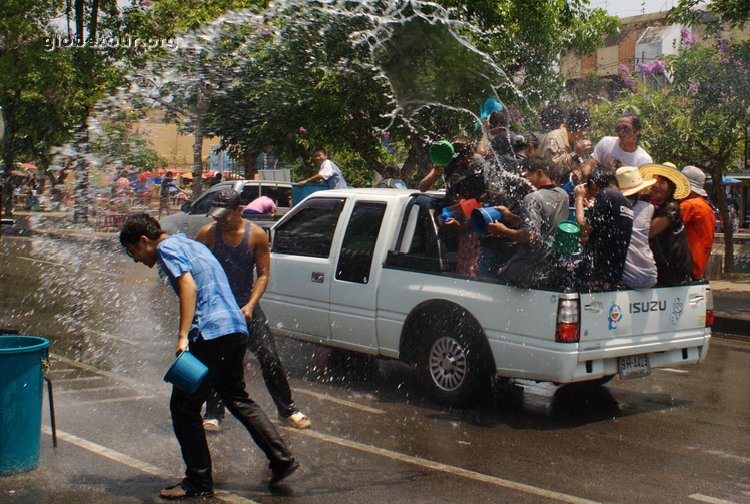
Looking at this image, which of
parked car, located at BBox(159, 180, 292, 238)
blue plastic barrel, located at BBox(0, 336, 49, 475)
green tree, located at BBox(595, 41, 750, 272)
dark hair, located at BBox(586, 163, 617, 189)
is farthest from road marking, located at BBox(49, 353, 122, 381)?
green tree, located at BBox(595, 41, 750, 272)

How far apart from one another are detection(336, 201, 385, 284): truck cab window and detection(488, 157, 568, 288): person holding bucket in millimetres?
1461

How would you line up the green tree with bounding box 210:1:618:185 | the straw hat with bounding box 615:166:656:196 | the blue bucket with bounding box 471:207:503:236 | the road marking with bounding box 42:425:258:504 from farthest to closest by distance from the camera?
1. the green tree with bounding box 210:1:618:185
2. the straw hat with bounding box 615:166:656:196
3. the blue bucket with bounding box 471:207:503:236
4. the road marking with bounding box 42:425:258:504

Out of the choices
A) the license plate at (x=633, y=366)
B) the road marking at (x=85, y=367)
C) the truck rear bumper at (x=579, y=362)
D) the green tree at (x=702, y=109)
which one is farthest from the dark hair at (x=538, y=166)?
the green tree at (x=702, y=109)

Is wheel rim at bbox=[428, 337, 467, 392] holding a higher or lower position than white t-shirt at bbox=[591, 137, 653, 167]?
lower

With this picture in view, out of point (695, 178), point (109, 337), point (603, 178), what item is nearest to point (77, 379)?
point (109, 337)

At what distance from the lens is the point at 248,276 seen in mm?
7031

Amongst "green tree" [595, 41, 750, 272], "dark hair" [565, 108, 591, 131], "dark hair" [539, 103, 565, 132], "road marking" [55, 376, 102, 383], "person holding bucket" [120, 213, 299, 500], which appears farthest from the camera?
"green tree" [595, 41, 750, 272]

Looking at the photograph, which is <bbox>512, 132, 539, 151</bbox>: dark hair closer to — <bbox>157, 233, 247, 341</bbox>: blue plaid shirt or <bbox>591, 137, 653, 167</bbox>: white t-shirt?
<bbox>591, 137, 653, 167</bbox>: white t-shirt

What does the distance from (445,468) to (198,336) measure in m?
1.85

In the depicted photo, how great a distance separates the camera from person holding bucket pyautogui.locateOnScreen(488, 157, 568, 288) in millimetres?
7172

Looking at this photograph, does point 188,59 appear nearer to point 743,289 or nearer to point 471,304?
point 471,304

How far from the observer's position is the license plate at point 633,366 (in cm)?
748

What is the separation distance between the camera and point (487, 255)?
25.7ft

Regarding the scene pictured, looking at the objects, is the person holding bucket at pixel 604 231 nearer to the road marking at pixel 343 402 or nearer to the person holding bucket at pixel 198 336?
the road marking at pixel 343 402
